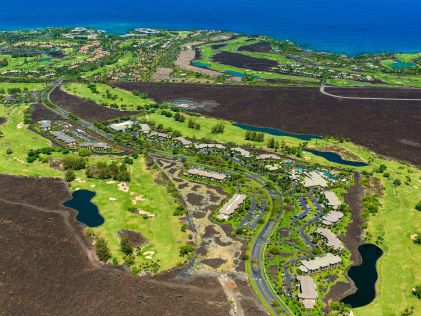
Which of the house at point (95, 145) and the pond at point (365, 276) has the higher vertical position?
the house at point (95, 145)

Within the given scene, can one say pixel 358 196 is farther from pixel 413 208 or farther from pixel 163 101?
pixel 163 101

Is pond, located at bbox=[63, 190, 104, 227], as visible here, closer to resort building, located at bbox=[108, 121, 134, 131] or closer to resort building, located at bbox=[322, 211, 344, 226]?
resort building, located at bbox=[108, 121, 134, 131]

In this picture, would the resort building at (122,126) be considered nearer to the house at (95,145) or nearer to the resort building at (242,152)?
the house at (95,145)

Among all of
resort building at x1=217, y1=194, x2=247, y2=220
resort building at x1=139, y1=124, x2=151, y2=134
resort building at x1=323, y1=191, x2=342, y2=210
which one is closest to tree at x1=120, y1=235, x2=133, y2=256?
resort building at x1=217, y1=194, x2=247, y2=220

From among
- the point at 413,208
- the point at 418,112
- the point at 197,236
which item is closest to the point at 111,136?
the point at 197,236

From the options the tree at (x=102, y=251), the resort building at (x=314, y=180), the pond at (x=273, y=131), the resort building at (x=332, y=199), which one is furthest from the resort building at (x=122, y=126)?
the resort building at (x=332, y=199)

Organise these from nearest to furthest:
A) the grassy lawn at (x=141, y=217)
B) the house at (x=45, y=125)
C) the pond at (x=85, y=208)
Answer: the grassy lawn at (x=141, y=217) → the pond at (x=85, y=208) → the house at (x=45, y=125)
